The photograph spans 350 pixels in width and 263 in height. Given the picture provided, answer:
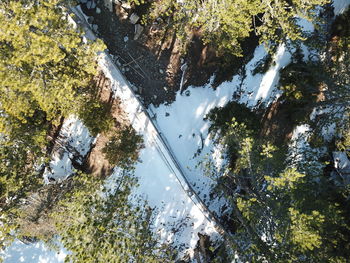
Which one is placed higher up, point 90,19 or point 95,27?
point 90,19

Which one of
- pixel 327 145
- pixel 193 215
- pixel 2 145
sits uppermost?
pixel 327 145

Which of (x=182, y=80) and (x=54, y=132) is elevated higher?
(x=182, y=80)

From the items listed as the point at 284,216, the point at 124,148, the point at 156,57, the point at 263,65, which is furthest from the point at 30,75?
the point at 263,65

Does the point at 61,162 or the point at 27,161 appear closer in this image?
the point at 27,161

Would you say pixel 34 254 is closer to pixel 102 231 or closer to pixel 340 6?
pixel 102 231

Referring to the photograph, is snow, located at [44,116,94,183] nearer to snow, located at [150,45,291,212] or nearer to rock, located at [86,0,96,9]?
snow, located at [150,45,291,212]

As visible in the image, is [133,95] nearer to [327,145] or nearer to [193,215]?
[193,215]

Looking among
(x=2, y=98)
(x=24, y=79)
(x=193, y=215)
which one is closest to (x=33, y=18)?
(x=24, y=79)
